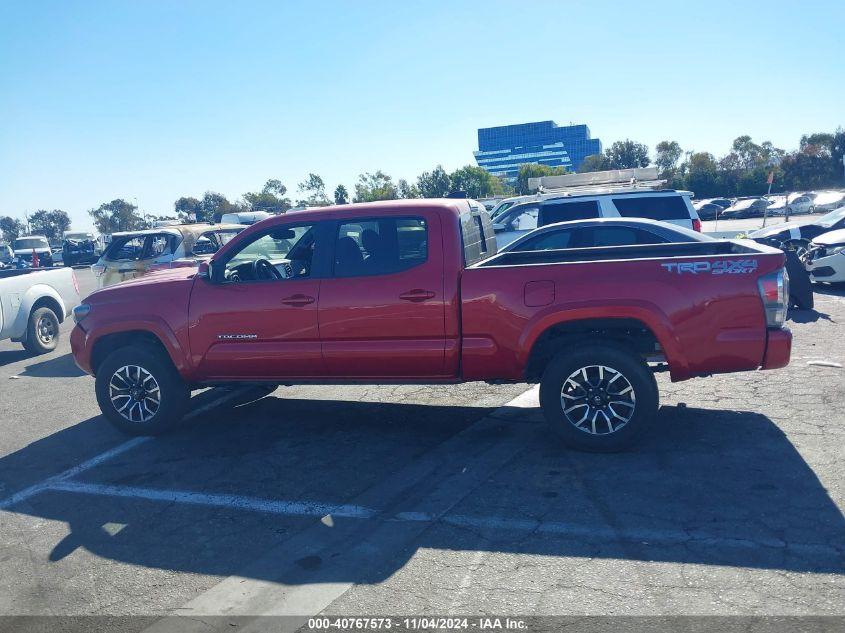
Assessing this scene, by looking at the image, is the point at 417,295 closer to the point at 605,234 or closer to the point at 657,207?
the point at 605,234

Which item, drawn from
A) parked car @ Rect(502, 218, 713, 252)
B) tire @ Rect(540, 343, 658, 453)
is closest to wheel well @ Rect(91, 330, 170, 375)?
tire @ Rect(540, 343, 658, 453)

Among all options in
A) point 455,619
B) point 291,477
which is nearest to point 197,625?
point 455,619

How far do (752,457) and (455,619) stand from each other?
117 inches

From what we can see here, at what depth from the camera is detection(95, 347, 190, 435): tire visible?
22.0ft

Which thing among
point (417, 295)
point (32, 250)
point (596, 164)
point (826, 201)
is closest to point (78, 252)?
point (32, 250)

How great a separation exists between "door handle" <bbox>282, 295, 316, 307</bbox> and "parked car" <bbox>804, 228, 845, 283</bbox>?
10.6m

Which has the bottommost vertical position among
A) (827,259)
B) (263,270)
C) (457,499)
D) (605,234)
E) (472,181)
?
(457,499)

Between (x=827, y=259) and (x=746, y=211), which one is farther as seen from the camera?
(x=746, y=211)

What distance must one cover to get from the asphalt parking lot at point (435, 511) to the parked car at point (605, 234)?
2760mm

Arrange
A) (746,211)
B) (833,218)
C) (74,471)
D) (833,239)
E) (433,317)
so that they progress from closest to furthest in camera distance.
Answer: (433,317)
(74,471)
(833,239)
(833,218)
(746,211)

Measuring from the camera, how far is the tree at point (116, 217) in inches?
3597

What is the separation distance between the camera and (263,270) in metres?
6.70

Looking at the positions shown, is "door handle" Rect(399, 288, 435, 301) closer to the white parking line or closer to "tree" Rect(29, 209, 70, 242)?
the white parking line

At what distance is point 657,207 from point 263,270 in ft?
27.4
